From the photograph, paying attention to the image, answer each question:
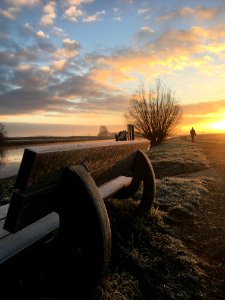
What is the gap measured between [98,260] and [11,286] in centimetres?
83

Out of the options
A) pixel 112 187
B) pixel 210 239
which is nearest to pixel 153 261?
pixel 112 187

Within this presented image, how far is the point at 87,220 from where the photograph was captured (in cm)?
229

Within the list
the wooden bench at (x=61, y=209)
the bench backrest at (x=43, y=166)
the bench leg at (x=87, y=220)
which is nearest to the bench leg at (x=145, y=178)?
the wooden bench at (x=61, y=209)

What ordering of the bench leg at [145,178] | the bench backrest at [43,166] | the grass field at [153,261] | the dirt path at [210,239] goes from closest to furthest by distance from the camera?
the bench backrest at [43,166] → the grass field at [153,261] → the dirt path at [210,239] → the bench leg at [145,178]

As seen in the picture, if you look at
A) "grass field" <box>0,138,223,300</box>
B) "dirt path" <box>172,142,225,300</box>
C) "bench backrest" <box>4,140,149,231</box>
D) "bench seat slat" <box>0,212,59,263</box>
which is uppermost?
"bench backrest" <box>4,140,149,231</box>

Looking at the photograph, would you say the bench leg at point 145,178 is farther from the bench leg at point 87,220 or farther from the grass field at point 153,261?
the bench leg at point 87,220

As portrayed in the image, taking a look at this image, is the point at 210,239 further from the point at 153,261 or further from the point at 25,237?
the point at 25,237

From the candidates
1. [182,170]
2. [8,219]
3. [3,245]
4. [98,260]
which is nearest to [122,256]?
[98,260]

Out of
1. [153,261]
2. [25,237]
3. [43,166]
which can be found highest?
[43,166]

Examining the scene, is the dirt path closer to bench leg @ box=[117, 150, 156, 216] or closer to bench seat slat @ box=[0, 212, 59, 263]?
bench leg @ box=[117, 150, 156, 216]

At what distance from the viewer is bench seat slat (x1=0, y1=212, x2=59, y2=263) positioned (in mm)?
2180

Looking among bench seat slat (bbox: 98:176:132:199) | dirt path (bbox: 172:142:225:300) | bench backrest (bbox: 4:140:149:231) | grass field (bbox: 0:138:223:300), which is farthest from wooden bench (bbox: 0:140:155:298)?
dirt path (bbox: 172:142:225:300)

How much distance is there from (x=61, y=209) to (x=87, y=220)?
0.65 ft

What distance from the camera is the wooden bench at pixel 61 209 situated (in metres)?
1.84
